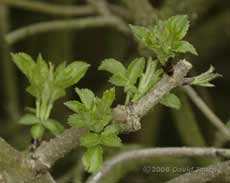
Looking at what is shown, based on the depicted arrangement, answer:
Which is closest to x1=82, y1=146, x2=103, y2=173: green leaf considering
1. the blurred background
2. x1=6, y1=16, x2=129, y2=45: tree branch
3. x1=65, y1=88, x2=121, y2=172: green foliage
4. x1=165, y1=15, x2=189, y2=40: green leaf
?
x1=65, y1=88, x2=121, y2=172: green foliage

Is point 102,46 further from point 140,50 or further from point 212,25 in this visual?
point 140,50

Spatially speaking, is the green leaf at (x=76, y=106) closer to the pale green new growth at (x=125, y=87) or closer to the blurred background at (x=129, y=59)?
the pale green new growth at (x=125, y=87)

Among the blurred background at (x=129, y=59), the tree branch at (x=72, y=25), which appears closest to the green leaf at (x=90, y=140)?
the blurred background at (x=129, y=59)

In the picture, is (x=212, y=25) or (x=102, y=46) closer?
(x=212, y=25)

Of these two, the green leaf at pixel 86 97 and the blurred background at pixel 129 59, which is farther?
the blurred background at pixel 129 59

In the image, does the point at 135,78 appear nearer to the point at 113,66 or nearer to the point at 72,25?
the point at 113,66

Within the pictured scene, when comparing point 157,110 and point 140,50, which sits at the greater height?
point 140,50

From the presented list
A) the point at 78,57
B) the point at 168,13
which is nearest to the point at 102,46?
the point at 78,57
